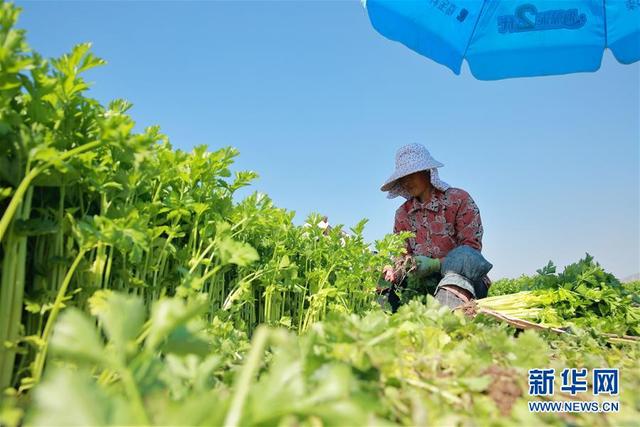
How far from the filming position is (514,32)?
418 centimetres

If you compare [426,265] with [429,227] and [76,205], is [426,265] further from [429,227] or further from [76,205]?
[76,205]

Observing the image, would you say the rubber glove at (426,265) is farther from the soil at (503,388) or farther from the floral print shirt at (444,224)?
the soil at (503,388)

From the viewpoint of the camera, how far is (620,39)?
391cm

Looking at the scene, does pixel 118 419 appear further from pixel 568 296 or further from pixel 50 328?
pixel 568 296

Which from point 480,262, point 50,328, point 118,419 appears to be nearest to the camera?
point 118,419

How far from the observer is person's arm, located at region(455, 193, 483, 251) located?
421 cm

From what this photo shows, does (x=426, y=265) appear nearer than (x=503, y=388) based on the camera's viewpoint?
No

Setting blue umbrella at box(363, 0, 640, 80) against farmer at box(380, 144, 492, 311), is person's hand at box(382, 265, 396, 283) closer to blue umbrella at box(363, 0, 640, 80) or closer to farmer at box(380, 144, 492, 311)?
farmer at box(380, 144, 492, 311)

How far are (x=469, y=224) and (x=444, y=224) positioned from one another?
0.26 metres

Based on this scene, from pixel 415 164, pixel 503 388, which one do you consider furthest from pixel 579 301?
pixel 503 388

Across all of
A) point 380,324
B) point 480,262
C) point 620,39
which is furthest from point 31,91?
point 620,39

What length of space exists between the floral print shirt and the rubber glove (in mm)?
325

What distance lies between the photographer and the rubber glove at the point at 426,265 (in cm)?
407

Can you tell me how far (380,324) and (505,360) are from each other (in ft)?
1.67
